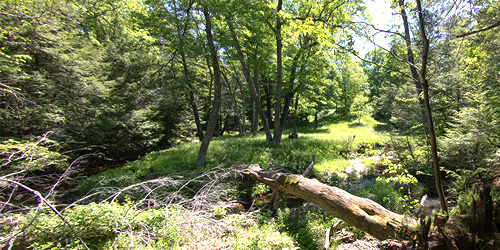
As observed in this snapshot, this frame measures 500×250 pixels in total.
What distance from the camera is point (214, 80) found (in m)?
10.5

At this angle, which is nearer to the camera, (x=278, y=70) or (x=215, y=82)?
(x=215, y=82)

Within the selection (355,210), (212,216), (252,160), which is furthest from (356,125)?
(212,216)

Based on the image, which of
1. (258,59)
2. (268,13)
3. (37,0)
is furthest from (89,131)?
(268,13)

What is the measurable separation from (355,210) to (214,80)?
8752mm

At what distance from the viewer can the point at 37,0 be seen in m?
6.56

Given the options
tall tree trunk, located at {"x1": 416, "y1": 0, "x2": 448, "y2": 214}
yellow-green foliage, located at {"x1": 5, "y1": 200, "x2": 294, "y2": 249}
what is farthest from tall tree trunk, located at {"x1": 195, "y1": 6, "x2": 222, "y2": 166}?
tall tree trunk, located at {"x1": 416, "y1": 0, "x2": 448, "y2": 214}

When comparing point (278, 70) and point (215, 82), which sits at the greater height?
point (278, 70)

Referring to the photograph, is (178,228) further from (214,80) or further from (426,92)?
(214,80)

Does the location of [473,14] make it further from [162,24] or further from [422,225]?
[162,24]

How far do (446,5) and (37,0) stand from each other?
10879mm

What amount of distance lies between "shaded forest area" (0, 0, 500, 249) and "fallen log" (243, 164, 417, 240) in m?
0.55

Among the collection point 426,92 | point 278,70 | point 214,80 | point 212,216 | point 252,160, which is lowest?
point 212,216

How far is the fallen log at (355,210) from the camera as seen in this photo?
119 inches

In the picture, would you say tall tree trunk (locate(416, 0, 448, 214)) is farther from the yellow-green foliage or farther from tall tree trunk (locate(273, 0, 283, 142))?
tall tree trunk (locate(273, 0, 283, 142))
